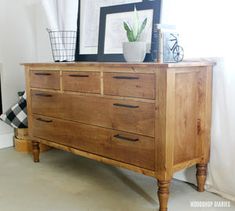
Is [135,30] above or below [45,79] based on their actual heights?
above

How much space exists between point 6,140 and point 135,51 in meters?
1.88

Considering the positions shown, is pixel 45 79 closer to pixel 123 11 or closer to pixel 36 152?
pixel 36 152

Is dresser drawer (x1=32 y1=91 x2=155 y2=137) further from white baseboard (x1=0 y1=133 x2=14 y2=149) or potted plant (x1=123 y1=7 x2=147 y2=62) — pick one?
white baseboard (x1=0 y1=133 x2=14 y2=149)

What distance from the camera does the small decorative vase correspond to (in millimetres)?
2069

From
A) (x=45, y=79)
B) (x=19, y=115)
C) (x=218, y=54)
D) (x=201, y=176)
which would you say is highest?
(x=218, y=54)

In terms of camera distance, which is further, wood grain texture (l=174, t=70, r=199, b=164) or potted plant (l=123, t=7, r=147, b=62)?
potted plant (l=123, t=7, r=147, b=62)

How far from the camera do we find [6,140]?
11.0 ft

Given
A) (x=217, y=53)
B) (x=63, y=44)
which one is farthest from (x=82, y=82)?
(x=217, y=53)

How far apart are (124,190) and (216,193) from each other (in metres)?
0.59

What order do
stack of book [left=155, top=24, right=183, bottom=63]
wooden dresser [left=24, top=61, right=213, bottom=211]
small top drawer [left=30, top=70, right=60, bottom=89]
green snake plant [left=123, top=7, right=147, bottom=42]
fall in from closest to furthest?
wooden dresser [left=24, top=61, right=213, bottom=211] → stack of book [left=155, top=24, right=183, bottom=63] → green snake plant [left=123, top=7, right=147, bottom=42] → small top drawer [left=30, top=70, right=60, bottom=89]

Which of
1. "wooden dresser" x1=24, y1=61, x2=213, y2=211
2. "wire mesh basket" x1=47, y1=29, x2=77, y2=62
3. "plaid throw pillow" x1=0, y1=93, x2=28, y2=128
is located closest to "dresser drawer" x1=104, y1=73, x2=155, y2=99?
"wooden dresser" x1=24, y1=61, x2=213, y2=211

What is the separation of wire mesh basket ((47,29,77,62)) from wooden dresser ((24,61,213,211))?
0.36 m

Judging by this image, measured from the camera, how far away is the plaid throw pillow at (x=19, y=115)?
3121 mm

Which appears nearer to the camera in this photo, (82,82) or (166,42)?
(166,42)
